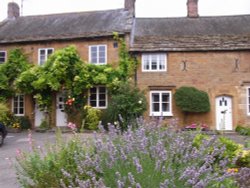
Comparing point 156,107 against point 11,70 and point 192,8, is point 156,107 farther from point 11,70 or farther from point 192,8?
point 11,70

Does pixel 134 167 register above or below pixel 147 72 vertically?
below

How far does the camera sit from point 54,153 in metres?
4.36

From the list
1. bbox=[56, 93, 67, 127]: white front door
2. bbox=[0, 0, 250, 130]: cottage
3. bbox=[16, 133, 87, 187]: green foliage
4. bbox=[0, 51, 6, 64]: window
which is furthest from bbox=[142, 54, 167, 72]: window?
bbox=[16, 133, 87, 187]: green foliage

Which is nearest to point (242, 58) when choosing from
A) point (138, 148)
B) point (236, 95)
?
point (236, 95)

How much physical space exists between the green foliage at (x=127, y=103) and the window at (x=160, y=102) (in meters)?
1.52

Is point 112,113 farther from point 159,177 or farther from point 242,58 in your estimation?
point 159,177

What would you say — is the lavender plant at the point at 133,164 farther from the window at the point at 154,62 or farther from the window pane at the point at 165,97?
the window at the point at 154,62

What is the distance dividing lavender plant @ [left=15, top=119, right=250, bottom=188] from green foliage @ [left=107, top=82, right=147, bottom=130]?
1091 cm

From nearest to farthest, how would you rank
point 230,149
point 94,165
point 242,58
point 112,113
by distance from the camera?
point 94,165 → point 230,149 → point 112,113 → point 242,58

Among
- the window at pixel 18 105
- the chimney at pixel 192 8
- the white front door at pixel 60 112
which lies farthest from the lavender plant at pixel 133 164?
the chimney at pixel 192 8

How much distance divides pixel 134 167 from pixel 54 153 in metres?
1.68

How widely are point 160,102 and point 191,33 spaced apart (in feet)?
18.4

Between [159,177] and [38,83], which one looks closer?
[159,177]

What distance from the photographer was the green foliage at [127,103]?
15.8m
